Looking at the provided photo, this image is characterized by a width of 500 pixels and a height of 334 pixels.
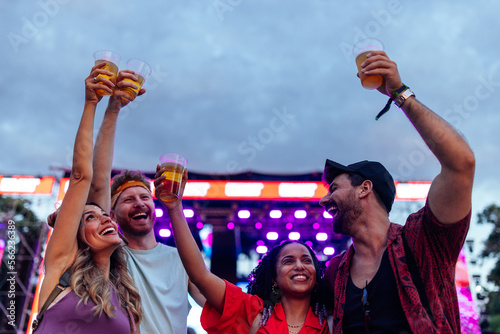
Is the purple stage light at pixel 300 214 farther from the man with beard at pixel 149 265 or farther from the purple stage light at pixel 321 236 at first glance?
the man with beard at pixel 149 265

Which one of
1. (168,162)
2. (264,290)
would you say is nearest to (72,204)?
(168,162)

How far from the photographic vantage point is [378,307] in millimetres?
1799

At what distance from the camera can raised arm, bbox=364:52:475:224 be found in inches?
59.7

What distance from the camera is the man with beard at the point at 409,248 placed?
1.55 m

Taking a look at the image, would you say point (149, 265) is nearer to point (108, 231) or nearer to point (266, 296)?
point (108, 231)

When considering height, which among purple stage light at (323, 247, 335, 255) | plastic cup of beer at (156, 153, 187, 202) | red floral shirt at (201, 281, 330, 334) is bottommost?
red floral shirt at (201, 281, 330, 334)

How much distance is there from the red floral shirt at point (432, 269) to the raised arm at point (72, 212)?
154 centimetres

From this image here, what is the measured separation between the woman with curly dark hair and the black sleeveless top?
34 centimetres

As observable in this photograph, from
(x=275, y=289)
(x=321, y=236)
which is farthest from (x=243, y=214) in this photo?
(x=275, y=289)

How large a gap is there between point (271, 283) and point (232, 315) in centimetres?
39

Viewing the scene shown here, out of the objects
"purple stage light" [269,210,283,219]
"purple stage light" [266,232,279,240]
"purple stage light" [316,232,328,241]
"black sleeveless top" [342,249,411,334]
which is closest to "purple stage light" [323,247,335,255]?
"purple stage light" [316,232,328,241]

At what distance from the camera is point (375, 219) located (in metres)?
2.15

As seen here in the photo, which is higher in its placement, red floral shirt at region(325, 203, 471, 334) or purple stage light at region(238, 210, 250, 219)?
purple stage light at region(238, 210, 250, 219)

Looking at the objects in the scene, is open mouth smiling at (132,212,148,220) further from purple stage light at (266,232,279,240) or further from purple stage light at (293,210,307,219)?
purple stage light at (266,232,279,240)
